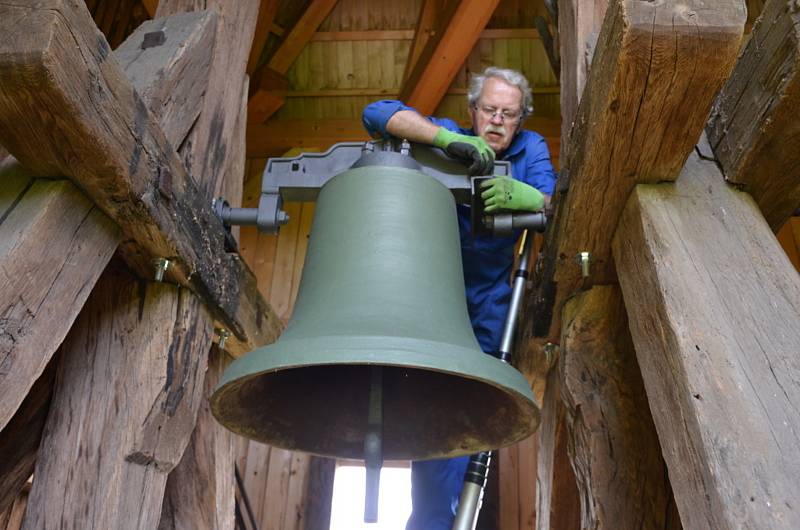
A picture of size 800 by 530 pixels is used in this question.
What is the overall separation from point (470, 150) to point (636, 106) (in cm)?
58

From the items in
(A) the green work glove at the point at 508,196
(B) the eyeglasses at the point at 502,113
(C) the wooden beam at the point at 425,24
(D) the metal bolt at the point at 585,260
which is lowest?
(D) the metal bolt at the point at 585,260

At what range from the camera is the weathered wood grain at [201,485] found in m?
2.16

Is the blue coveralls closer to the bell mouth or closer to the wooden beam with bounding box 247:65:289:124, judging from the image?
the bell mouth

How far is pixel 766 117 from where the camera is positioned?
141 cm

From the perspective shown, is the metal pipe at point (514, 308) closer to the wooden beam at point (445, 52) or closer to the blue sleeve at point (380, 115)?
the blue sleeve at point (380, 115)

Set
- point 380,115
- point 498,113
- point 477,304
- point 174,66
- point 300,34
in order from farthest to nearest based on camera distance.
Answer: point 300,34 < point 498,113 < point 477,304 < point 380,115 < point 174,66

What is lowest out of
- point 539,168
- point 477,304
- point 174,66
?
point 477,304

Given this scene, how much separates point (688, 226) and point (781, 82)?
268mm

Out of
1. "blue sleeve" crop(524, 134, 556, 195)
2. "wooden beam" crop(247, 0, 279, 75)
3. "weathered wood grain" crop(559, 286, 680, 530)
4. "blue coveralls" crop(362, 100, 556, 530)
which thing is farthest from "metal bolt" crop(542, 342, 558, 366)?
"wooden beam" crop(247, 0, 279, 75)

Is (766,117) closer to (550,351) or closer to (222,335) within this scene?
(550,351)

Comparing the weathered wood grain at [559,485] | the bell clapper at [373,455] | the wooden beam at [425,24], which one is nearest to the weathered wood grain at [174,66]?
the bell clapper at [373,455]

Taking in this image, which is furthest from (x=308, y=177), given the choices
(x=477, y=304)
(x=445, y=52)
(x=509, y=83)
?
(x=445, y=52)

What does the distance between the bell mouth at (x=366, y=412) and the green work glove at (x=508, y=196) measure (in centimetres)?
41

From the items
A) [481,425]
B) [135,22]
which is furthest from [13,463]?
[135,22]
